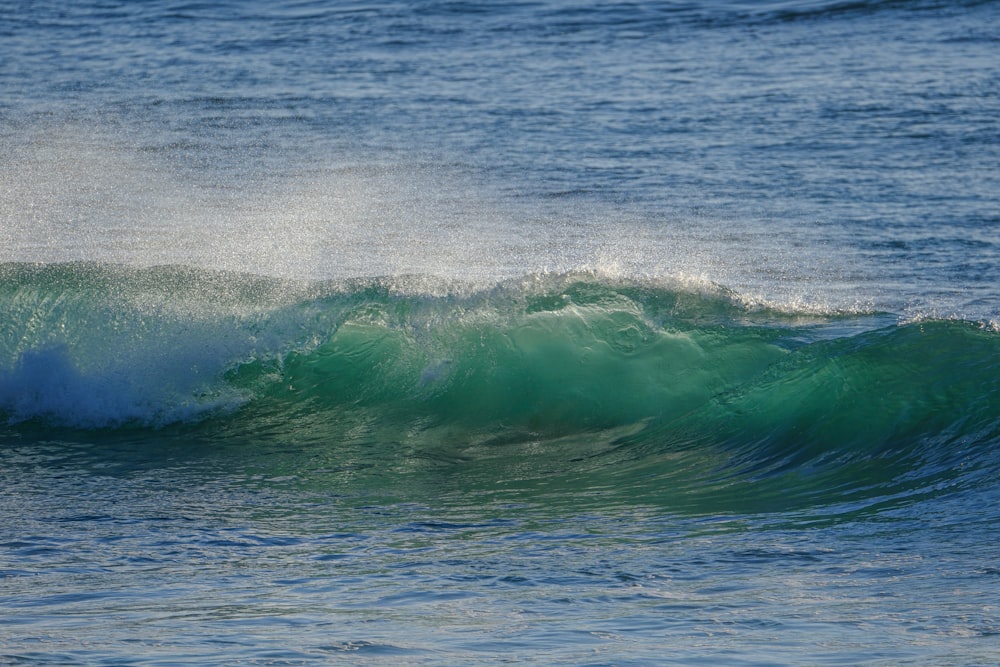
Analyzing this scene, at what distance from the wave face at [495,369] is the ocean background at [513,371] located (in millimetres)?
24

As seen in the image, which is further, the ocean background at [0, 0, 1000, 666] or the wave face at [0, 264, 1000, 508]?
the wave face at [0, 264, 1000, 508]

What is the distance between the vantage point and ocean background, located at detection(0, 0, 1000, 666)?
441 cm

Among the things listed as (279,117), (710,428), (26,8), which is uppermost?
(26,8)

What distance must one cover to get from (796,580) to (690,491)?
1681 mm

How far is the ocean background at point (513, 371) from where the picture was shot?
4.41 meters

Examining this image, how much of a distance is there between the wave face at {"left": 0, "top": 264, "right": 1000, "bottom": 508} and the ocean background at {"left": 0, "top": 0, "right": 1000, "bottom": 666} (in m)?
0.02

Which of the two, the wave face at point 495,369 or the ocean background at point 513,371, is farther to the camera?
the wave face at point 495,369

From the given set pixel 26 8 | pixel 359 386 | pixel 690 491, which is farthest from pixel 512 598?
pixel 26 8

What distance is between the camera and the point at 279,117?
1698 cm

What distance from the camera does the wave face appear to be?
281 inches

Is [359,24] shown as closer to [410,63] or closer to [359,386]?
[410,63]

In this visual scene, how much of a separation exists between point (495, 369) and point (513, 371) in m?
0.11

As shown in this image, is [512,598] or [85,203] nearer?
[512,598]

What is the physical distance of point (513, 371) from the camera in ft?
26.3
